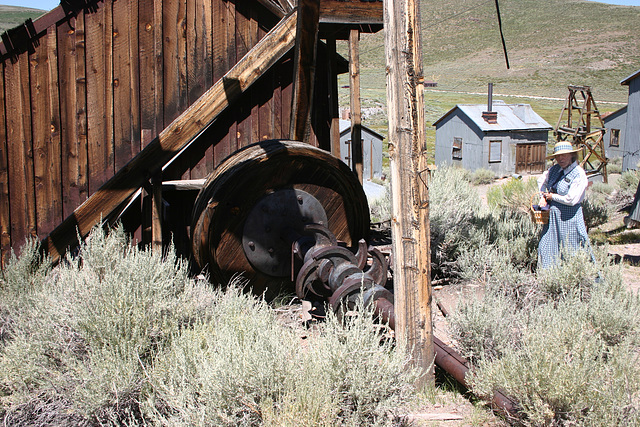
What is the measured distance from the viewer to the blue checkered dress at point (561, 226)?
5.41 metres

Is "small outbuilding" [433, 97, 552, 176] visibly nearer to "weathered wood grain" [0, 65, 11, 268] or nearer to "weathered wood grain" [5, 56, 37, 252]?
"weathered wood grain" [5, 56, 37, 252]

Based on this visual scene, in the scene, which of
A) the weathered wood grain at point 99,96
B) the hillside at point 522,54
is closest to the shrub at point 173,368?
the weathered wood grain at point 99,96

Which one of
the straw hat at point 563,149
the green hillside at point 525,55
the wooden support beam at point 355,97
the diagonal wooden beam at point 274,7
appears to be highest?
the green hillside at point 525,55

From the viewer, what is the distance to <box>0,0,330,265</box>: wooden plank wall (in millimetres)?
5340

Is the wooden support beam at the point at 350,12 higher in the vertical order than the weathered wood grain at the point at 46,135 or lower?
higher

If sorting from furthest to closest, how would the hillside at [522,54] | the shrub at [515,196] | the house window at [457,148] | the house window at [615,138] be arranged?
the hillside at [522,54] < the house window at [457,148] < the house window at [615,138] < the shrub at [515,196]

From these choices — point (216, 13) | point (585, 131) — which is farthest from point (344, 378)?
point (585, 131)

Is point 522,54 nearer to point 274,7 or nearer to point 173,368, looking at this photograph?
point 274,7

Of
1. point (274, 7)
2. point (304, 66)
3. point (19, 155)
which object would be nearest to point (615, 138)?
point (274, 7)

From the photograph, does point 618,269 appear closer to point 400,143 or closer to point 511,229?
point 511,229

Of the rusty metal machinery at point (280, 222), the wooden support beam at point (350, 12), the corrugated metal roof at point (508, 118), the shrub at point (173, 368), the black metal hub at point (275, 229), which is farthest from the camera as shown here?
the corrugated metal roof at point (508, 118)

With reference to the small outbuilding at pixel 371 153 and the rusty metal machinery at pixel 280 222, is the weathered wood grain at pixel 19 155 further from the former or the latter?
the small outbuilding at pixel 371 153

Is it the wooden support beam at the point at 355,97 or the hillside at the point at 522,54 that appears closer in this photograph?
the wooden support beam at the point at 355,97

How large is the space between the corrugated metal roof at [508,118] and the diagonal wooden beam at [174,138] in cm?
2016
